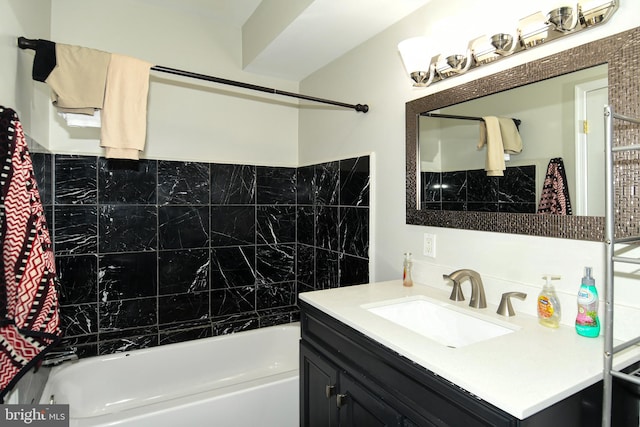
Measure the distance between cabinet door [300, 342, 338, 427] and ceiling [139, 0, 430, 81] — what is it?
5.56 ft

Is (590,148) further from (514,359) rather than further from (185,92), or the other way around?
(185,92)

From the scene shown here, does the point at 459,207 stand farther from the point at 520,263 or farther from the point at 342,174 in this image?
the point at 342,174

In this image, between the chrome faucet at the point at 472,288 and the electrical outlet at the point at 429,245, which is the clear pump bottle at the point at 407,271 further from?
the chrome faucet at the point at 472,288

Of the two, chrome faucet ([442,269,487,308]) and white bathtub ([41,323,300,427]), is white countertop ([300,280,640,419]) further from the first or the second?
white bathtub ([41,323,300,427])

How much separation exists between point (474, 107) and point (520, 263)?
697 mm

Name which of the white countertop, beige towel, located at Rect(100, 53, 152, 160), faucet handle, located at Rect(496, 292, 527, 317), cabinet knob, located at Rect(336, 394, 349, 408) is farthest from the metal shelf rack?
beige towel, located at Rect(100, 53, 152, 160)

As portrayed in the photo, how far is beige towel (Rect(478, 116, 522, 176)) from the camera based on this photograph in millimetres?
1393

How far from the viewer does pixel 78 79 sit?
1.51 meters

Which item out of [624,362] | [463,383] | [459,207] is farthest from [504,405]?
[459,207]

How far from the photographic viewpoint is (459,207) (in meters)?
1.60

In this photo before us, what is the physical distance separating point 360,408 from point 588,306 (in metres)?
0.79

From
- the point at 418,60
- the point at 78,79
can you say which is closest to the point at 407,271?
the point at 418,60

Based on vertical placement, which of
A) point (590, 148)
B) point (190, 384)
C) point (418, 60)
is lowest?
point (190, 384)

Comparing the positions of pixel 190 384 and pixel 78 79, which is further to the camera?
pixel 190 384
